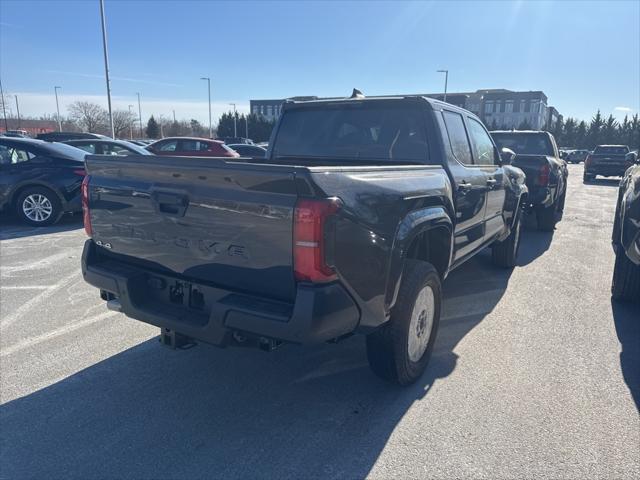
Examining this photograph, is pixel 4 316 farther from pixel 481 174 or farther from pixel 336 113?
Result: pixel 481 174

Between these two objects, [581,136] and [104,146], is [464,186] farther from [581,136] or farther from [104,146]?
[581,136]

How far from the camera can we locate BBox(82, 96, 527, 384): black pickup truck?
2.29m

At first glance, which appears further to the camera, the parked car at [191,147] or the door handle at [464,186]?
the parked car at [191,147]

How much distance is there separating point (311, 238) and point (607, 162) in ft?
77.2

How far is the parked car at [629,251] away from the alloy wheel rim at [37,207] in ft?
28.9

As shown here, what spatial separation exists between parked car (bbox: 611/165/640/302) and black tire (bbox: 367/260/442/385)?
2.04 metres

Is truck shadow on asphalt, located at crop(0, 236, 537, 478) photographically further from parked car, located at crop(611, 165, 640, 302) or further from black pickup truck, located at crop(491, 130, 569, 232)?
black pickup truck, located at crop(491, 130, 569, 232)

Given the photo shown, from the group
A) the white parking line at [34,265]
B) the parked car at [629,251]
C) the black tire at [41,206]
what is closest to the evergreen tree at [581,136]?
the parked car at [629,251]

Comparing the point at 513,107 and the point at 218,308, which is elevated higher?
the point at 513,107

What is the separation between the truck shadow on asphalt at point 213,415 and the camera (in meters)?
2.46

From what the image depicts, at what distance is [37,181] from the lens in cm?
835

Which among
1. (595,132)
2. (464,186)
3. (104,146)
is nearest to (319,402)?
(464,186)

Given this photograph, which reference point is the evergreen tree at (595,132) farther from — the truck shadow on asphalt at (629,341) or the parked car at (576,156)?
the truck shadow on asphalt at (629,341)

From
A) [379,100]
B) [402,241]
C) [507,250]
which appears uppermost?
[379,100]
